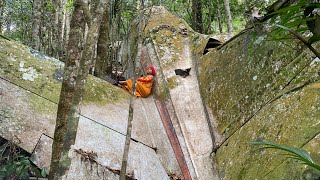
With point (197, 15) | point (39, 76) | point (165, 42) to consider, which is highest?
point (197, 15)

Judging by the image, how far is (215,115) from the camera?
19.4 ft

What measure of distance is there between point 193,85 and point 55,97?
8.58 feet

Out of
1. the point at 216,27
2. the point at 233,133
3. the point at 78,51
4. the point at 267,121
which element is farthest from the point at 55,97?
the point at 216,27

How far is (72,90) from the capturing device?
3748 mm

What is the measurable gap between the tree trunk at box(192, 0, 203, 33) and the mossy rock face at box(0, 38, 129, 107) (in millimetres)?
5147

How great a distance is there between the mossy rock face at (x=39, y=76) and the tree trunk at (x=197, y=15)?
16.9 ft

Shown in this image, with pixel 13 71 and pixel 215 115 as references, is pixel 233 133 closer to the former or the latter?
pixel 215 115

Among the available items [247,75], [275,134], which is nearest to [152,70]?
[247,75]

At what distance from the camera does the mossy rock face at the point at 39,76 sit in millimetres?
6043

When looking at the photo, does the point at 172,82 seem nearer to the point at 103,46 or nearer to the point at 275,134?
the point at 103,46

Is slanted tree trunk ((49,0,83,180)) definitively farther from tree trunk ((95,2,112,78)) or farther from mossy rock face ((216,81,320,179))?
tree trunk ((95,2,112,78))

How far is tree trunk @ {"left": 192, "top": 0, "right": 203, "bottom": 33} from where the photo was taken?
11.1 m

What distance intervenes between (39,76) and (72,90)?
2.89 meters

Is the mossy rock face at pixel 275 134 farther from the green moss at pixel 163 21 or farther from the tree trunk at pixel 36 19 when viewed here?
the tree trunk at pixel 36 19
